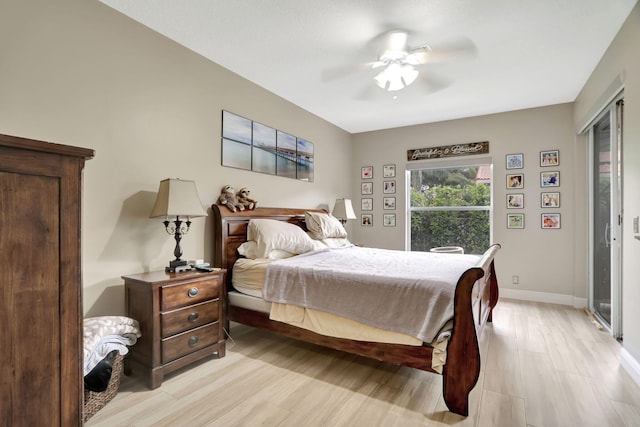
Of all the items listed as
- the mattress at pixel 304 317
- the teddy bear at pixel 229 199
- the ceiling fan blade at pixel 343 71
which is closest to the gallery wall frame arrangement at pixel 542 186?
the ceiling fan blade at pixel 343 71

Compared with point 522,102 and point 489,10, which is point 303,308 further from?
point 522,102

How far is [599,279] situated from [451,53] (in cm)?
299

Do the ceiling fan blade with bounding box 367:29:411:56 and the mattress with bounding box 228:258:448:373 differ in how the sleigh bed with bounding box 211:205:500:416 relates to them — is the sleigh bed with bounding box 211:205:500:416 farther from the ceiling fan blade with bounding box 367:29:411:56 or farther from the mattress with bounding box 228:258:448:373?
the ceiling fan blade with bounding box 367:29:411:56

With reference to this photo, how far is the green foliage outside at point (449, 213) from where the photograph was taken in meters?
4.59

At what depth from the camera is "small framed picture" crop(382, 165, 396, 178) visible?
516cm

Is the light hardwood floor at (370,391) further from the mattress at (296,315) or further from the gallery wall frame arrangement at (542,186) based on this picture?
the gallery wall frame arrangement at (542,186)

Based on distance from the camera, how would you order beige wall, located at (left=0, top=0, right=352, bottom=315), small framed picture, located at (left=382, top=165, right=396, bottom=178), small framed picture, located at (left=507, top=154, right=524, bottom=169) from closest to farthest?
1. beige wall, located at (left=0, top=0, right=352, bottom=315)
2. small framed picture, located at (left=507, top=154, right=524, bottom=169)
3. small framed picture, located at (left=382, top=165, right=396, bottom=178)

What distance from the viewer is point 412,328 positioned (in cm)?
194

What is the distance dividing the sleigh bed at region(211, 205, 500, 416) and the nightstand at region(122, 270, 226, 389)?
1.32 feet

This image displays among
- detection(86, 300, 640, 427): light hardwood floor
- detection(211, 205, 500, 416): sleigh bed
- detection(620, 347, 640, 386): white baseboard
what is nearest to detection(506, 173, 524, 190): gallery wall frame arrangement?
detection(211, 205, 500, 416): sleigh bed

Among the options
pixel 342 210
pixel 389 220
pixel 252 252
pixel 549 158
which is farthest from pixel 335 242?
pixel 549 158

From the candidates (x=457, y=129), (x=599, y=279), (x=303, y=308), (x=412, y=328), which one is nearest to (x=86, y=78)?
(x=303, y=308)

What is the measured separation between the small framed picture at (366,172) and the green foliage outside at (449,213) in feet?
2.28

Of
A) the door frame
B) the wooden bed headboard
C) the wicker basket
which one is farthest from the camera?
the wooden bed headboard
